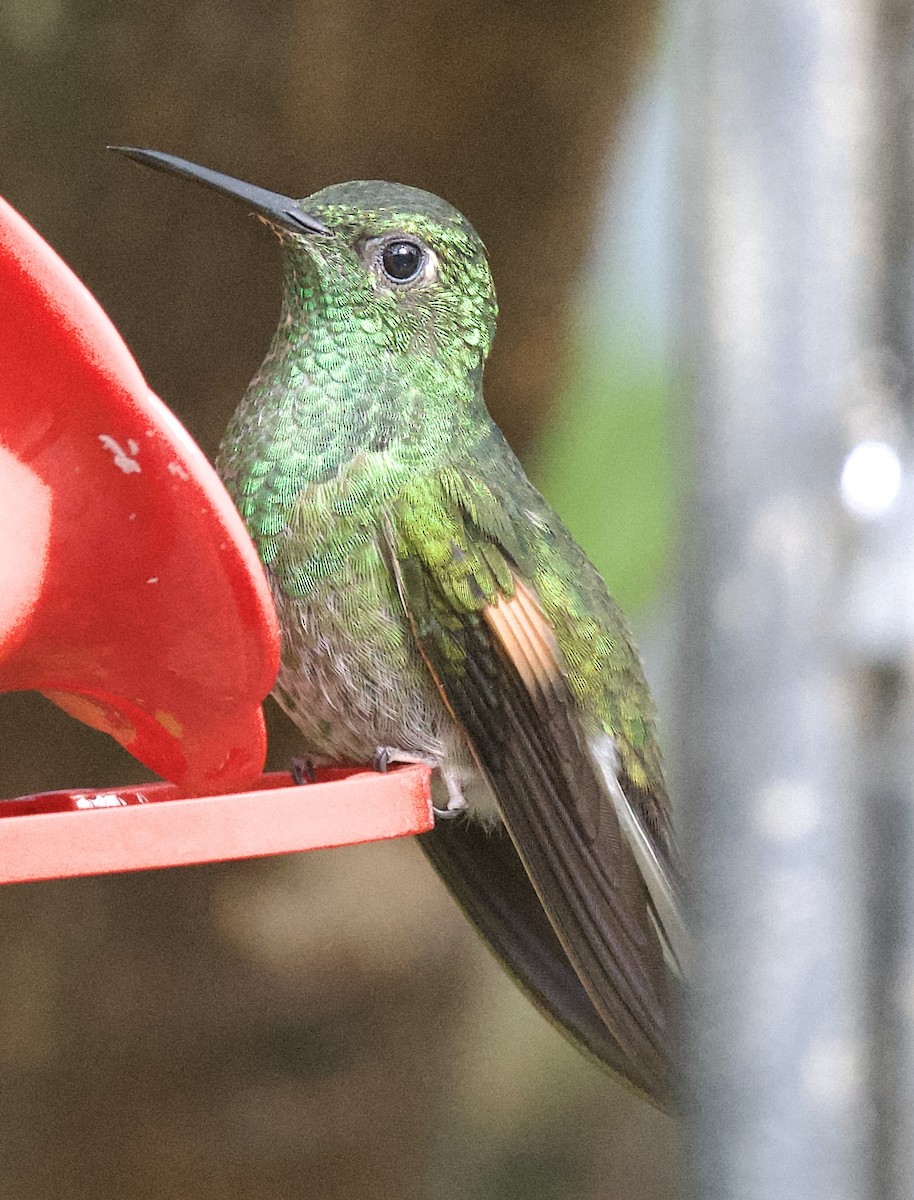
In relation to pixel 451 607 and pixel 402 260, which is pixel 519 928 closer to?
pixel 451 607

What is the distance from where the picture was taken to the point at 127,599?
0.90 meters

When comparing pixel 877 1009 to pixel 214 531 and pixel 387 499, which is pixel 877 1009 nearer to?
pixel 214 531

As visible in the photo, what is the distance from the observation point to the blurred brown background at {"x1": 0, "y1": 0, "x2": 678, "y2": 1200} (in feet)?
6.31

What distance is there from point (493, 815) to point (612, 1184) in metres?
1.10

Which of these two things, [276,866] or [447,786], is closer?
[447,786]

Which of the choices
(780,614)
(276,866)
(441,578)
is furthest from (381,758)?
(276,866)

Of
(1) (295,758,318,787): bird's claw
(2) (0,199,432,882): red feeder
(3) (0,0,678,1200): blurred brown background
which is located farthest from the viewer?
(3) (0,0,678,1200): blurred brown background

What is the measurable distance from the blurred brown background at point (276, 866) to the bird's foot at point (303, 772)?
2.47 ft

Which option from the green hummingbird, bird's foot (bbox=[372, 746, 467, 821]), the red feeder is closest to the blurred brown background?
the green hummingbird

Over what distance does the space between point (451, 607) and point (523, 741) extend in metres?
0.13

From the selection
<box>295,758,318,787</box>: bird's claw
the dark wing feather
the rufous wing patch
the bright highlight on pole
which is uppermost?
the rufous wing patch

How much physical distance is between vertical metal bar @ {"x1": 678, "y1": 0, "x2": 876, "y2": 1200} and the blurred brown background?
133 cm

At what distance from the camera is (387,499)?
124 centimetres

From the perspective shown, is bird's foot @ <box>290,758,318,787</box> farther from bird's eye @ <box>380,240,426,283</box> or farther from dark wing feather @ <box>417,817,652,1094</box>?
bird's eye @ <box>380,240,426,283</box>
